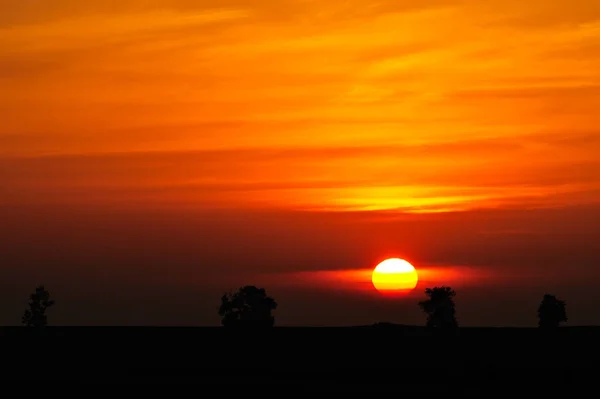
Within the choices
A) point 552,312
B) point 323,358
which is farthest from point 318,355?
point 552,312

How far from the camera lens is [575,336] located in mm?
151500

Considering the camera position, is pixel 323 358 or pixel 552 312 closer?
pixel 323 358

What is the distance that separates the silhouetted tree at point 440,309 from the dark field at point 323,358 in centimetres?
179

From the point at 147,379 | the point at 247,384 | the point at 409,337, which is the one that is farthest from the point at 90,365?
the point at 409,337

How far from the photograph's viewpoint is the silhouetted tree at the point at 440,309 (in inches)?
5536

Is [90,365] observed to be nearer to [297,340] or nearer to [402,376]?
[402,376]

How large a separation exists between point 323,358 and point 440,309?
2388 centimetres

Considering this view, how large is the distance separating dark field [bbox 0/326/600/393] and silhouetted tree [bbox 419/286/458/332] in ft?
5.86

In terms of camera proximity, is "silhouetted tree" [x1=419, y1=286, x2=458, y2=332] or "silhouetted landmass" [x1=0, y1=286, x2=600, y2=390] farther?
"silhouetted tree" [x1=419, y1=286, x2=458, y2=332]

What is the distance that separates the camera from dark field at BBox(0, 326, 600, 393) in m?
99.2

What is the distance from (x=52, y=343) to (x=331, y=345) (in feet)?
106

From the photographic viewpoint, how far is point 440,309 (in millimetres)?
141125

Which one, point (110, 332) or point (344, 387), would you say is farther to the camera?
point (110, 332)

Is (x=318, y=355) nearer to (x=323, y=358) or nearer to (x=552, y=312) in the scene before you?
(x=323, y=358)
